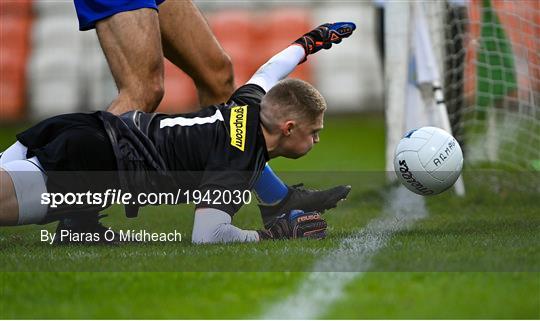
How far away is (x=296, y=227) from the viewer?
3928 mm

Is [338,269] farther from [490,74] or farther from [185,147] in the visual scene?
[490,74]

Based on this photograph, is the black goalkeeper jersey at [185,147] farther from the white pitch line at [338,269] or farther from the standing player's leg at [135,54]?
the white pitch line at [338,269]

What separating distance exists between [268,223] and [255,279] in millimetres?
1221

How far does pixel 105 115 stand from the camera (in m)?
4.02

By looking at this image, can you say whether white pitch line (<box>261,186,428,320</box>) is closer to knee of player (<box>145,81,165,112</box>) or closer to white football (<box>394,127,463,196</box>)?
white football (<box>394,127,463,196</box>)

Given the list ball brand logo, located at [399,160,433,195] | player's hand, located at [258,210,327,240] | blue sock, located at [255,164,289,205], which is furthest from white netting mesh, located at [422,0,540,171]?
player's hand, located at [258,210,327,240]

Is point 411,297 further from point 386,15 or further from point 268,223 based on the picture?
point 386,15

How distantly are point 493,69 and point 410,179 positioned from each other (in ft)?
8.70

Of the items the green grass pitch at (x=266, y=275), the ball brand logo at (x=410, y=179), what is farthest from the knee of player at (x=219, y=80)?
the ball brand logo at (x=410, y=179)

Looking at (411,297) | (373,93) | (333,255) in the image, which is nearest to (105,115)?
(333,255)

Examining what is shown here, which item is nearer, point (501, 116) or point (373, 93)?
point (501, 116)

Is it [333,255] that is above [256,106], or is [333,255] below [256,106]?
below

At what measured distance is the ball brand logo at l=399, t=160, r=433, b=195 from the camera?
14.0 feet

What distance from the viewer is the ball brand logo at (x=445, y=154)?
4.23m
